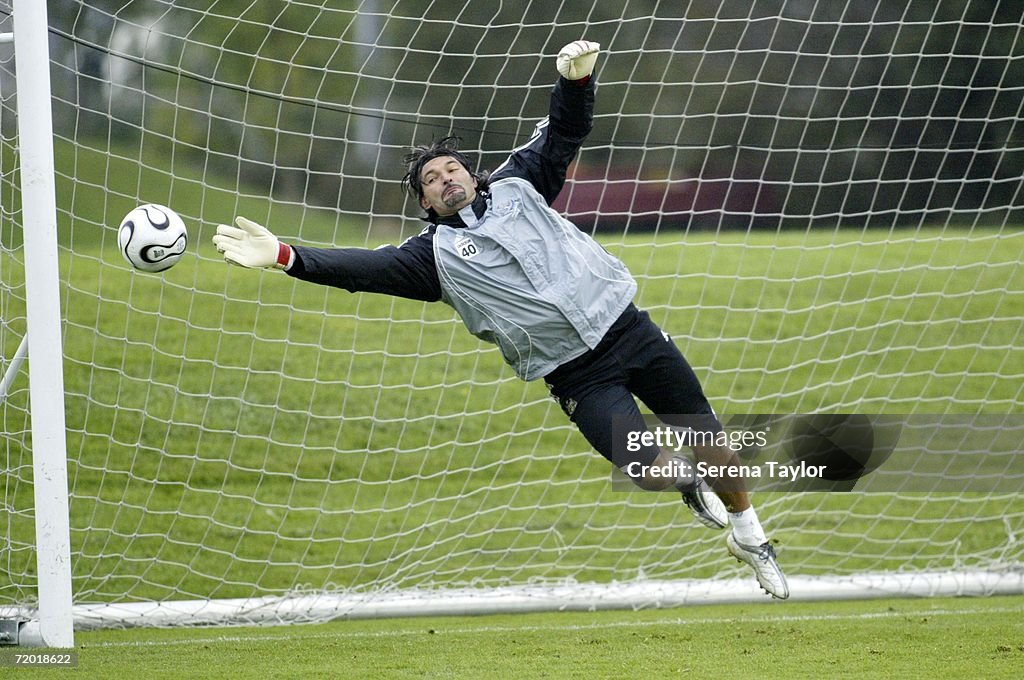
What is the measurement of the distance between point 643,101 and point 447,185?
24.1 feet

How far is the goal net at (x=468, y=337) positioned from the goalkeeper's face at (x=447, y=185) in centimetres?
124

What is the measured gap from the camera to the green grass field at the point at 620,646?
4.43 m

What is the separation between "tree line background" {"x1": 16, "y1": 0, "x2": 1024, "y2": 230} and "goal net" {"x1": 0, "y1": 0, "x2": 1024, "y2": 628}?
88mm

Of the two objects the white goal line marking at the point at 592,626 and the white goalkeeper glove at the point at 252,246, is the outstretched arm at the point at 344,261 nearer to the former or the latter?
the white goalkeeper glove at the point at 252,246

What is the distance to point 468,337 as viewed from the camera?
9.55 meters

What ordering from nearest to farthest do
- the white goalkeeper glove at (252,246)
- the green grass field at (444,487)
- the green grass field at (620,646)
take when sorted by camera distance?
the white goalkeeper glove at (252,246) → the green grass field at (620,646) → the green grass field at (444,487)

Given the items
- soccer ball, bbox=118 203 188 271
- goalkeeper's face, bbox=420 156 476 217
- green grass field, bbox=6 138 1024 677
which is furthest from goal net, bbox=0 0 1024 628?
goalkeeper's face, bbox=420 156 476 217

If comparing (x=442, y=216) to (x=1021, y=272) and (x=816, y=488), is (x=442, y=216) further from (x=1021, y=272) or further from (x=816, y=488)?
(x=1021, y=272)

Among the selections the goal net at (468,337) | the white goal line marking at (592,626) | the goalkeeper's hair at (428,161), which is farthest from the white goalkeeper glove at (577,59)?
the white goal line marking at (592,626)

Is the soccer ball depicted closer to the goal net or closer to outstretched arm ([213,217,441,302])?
outstretched arm ([213,217,441,302])

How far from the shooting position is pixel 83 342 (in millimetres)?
8805

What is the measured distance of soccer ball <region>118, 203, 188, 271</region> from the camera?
411 centimetres

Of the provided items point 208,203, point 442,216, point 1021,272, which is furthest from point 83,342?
point 1021,272

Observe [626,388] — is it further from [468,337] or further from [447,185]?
[468,337]
